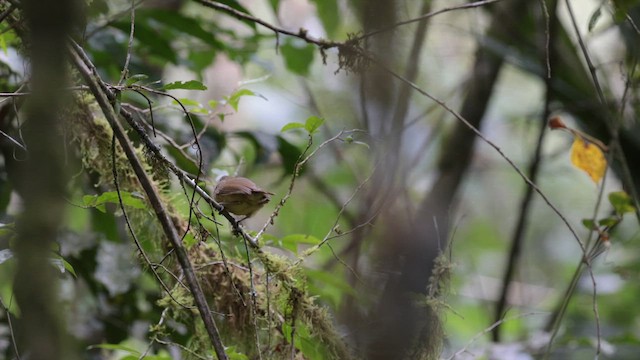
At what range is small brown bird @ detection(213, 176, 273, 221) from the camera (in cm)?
139

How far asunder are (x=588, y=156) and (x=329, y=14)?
99cm

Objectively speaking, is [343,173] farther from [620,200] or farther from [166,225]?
[166,225]

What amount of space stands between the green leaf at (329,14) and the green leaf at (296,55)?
93mm

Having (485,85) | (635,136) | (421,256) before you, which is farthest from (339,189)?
(421,256)

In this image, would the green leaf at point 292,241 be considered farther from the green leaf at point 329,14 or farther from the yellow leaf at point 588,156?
the green leaf at point 329,14

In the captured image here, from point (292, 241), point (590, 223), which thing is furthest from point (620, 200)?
point (292, 241)

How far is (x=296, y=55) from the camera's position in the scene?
2422 mm

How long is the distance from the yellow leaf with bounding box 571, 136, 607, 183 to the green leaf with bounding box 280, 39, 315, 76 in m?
0.93

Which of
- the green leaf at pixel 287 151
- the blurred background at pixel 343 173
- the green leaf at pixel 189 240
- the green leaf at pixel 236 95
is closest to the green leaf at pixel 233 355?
the blurred background at pixel 343 173

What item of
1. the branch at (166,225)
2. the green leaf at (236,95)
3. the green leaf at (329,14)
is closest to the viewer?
the branch at (166,225)

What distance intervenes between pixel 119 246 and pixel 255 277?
2.45 ft

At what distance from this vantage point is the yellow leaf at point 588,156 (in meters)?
1.87

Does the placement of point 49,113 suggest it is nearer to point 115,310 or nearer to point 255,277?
point 255,277

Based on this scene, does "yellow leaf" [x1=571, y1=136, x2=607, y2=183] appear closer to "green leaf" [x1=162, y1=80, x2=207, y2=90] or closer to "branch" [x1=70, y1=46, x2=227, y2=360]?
"green leaf" [x1=162, y1=80, x2=207, y2=90]
